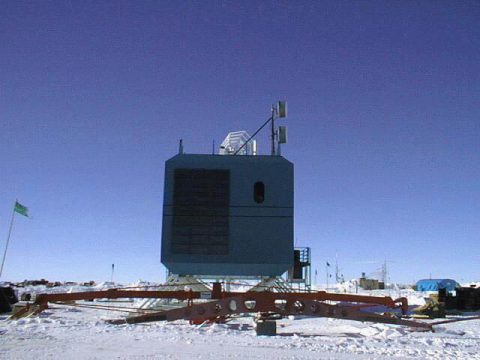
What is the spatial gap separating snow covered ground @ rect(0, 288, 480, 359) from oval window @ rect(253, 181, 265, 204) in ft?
28.2

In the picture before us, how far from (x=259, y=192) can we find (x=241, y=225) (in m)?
1.95

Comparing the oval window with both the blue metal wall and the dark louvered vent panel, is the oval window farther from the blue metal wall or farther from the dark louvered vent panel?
the dark louvered vent panel

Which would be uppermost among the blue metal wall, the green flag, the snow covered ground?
the green flag

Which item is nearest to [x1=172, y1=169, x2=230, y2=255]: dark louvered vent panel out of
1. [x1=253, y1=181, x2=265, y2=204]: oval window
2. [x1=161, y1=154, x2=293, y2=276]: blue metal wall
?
[x1=161, y1=154, x2=293, y2=276]: blue metal wall

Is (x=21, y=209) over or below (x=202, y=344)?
over

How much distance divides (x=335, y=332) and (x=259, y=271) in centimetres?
701

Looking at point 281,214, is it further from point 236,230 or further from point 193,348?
point 193,348

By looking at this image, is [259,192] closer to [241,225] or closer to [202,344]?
[241,225]

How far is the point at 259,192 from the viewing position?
2245 centimetres

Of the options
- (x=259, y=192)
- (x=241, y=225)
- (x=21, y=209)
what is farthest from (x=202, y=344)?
(x=21, y=209)

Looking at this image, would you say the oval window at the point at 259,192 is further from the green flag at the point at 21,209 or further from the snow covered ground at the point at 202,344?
the green flag at the point at 21,209

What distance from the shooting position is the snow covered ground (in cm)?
973

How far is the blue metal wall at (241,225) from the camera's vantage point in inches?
839

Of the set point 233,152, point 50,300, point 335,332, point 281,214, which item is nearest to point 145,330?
point 50,300
